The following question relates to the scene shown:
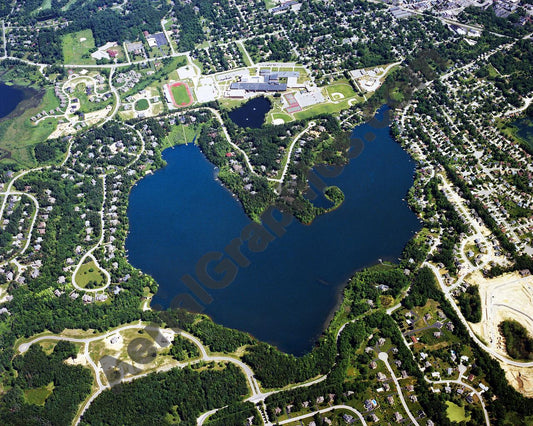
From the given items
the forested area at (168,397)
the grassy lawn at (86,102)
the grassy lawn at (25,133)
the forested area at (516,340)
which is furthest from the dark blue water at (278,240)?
the grassy lawn at (25,133)

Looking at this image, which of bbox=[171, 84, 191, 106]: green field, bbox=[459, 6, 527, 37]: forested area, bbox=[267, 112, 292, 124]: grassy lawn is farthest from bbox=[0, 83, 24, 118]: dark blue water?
bbox=[459, 6, 527, 37]: forested area

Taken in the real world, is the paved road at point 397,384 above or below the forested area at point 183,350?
below

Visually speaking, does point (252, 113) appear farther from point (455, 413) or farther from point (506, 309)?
point (455, 413)

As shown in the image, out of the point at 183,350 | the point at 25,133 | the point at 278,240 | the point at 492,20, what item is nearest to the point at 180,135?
the point at 25,133

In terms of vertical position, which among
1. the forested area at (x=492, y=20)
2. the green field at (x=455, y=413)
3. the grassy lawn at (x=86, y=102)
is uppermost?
the grassy lawn at (x=86, y=102)

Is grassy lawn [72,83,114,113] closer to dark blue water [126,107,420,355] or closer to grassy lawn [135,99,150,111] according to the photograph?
grassy lawn [135,99,150,111]

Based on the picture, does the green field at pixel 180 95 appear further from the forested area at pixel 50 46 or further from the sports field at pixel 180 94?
the forested area at pixel 50 46

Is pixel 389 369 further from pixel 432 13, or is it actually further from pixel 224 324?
pixel 432 13
